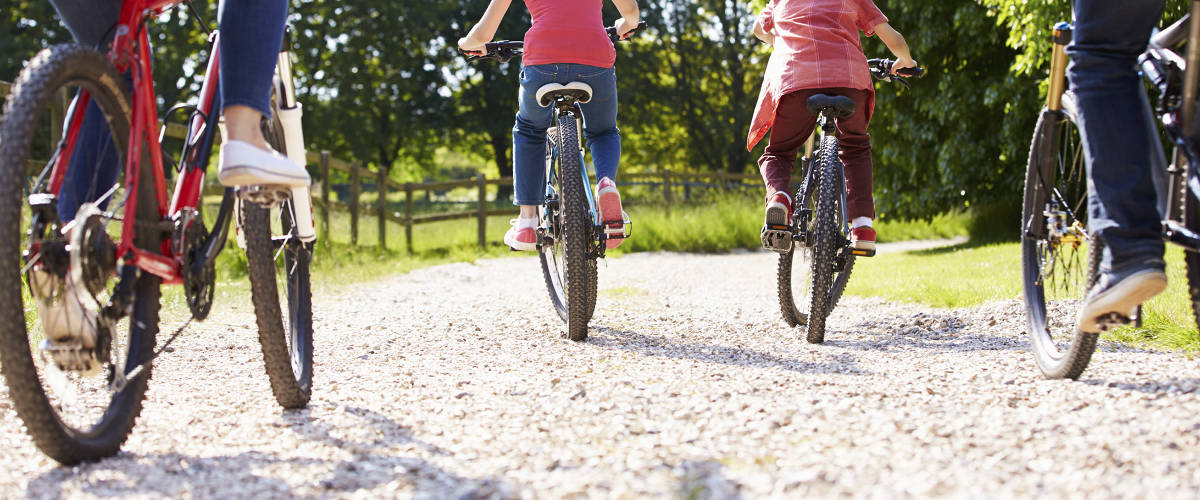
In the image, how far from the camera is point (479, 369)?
3.19 metres

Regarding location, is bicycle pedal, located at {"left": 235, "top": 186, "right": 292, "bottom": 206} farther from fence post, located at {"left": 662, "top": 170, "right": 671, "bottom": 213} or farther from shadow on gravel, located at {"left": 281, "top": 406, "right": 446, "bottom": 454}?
fence post, located at {"left": 662, "top": 170, "right": 671, "bottom": 213}

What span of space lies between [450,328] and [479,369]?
1.34m

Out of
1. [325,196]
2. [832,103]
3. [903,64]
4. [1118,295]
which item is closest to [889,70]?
[903,64]

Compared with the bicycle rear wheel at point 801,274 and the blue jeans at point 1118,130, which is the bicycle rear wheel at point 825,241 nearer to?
the bicycle rear wheel at point 801,274

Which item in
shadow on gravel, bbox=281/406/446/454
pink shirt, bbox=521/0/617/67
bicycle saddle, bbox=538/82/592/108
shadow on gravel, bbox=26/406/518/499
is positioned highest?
pink shirt, bbox=521/0/617/67

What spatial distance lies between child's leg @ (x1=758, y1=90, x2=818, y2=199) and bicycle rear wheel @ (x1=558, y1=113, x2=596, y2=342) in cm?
85

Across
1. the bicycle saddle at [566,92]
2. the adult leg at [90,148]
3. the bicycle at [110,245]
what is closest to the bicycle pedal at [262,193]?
the bicycle at [110,245]

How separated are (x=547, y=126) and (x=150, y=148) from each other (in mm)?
2308

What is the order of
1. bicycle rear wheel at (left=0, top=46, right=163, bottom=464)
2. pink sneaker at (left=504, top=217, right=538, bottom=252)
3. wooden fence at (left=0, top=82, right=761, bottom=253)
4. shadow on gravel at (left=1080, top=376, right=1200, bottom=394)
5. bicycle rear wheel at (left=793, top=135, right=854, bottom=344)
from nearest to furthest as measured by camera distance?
bicycle rear wheel at (left=0, top=46, right=163, bottom=464)
shadow on gravel at (left=1080, top=376, right=1200, bottom=394)
bicycle rear wheel at (left=793, top=135, right=854, bottom=344)
pink sneaker at (left=504, top=217, right=538, bottom=252)
wooden fence at (left=0, top=82, right=761, bottom=253)

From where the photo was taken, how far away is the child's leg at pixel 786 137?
4.07 metres

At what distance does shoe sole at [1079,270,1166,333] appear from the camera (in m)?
2.07

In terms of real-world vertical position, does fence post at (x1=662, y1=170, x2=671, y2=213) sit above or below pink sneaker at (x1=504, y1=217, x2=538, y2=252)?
above

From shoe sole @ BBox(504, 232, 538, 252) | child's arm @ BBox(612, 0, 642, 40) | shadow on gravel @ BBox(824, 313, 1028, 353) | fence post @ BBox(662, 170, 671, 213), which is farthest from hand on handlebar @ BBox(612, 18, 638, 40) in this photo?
fence post @ BBox(662, 170, 671, 213)

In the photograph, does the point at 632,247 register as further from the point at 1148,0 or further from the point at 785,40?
the point at 1148,0
